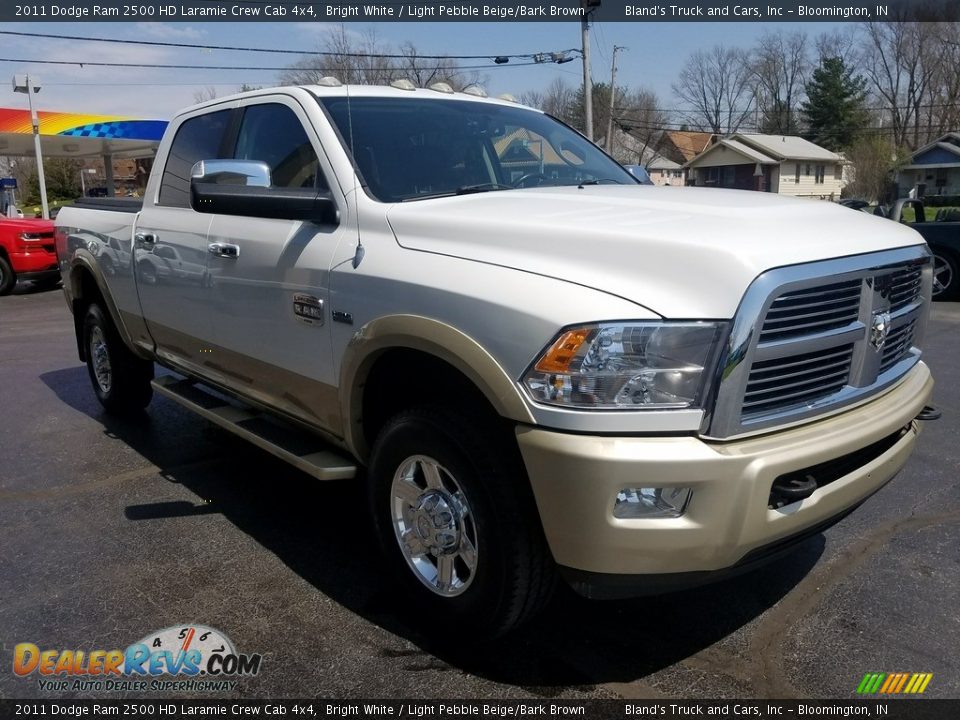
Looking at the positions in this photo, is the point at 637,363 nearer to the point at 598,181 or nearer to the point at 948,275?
the point at 598,181

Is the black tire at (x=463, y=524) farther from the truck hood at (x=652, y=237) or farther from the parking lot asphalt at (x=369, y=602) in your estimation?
the truck hood at (x=652, y=237)

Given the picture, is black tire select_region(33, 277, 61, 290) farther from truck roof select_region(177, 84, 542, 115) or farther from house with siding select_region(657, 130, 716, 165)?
house with siding select_region(657, 130, 716, 165)

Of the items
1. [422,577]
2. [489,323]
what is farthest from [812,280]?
[422,577]

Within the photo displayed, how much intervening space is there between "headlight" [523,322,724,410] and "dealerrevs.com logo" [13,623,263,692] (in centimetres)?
157

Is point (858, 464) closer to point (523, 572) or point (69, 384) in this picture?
point (523, 572)

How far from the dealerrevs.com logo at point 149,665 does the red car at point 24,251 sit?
1286 cm

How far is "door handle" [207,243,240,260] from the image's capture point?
12.7 feet

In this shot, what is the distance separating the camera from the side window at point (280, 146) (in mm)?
3684

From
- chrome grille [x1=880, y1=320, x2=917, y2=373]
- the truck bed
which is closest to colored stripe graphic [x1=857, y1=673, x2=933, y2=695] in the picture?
chrome grille [x1=880, y1=320, x2=917, y2=373]

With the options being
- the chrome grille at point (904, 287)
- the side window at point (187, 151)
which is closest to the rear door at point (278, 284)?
the side window at point (187, 151)

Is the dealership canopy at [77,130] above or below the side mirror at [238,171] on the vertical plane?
above

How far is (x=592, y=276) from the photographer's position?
2531mm

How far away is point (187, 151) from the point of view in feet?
16.0

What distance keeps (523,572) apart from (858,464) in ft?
3.97
